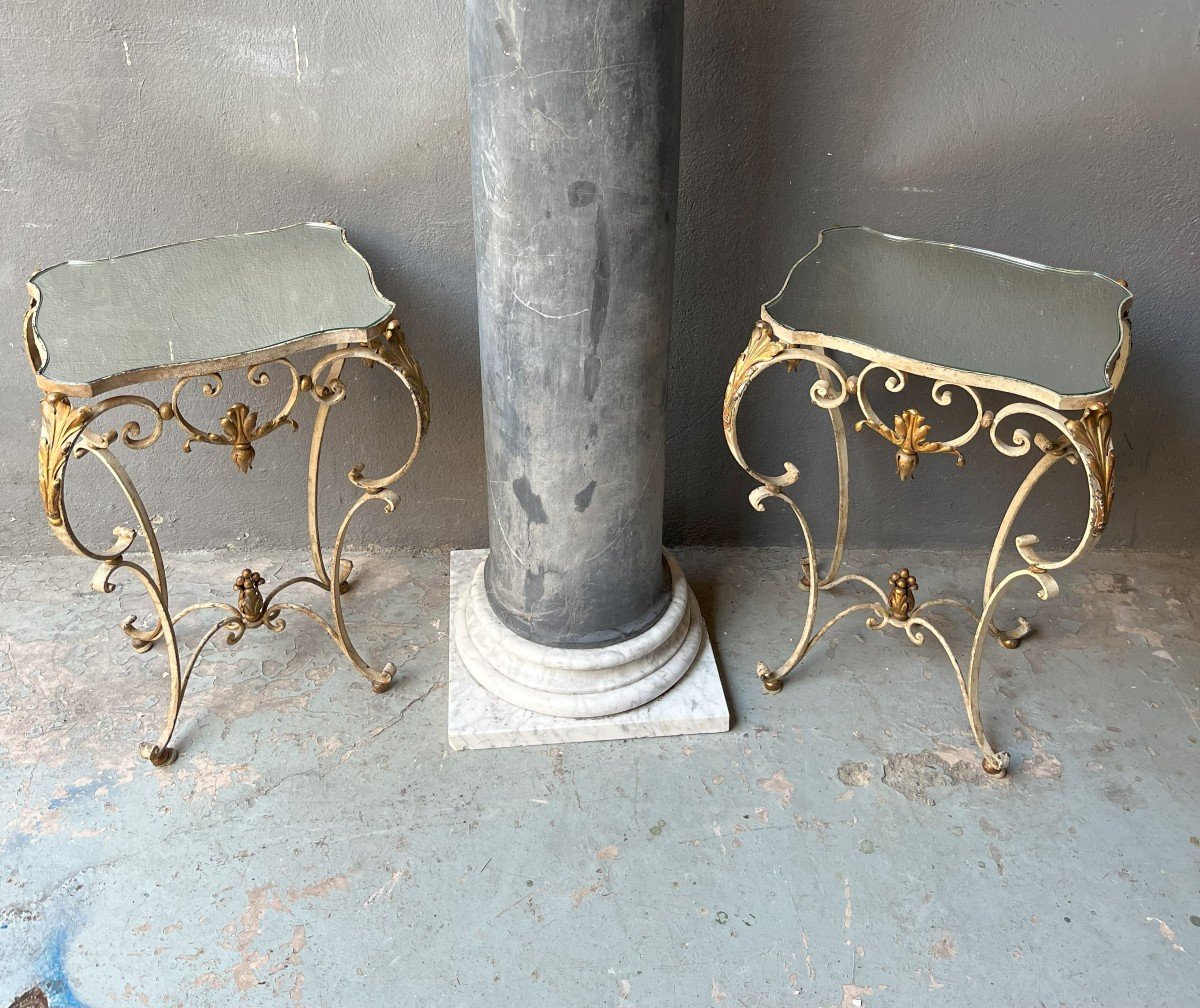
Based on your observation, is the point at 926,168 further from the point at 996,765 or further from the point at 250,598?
the point at 250,598

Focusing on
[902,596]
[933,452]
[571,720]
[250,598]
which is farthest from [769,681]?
[250,598]

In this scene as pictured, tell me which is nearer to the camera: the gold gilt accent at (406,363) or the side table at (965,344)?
the side table at (965,344)

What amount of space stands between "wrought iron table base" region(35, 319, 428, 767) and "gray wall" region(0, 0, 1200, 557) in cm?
42

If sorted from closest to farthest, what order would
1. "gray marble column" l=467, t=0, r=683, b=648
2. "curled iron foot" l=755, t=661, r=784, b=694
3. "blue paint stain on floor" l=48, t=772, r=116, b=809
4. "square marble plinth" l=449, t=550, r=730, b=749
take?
"gray marble column" l=467, t=0, r=683, b=648, "blue paint stain on floor" l=48, t=772, r=116, b=809, "square marble plinth" l=449, t=550, r=730, b=749, "curled iron foot" l=755, t=661, r=784, b=694

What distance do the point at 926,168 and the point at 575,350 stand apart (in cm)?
101

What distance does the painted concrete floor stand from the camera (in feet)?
6.19

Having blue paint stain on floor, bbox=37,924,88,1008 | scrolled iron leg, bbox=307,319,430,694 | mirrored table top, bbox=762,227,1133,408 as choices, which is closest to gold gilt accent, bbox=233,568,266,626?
scrolled iron leg, bbox=307,319,430,694

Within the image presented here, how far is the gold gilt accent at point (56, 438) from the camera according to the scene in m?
1.85

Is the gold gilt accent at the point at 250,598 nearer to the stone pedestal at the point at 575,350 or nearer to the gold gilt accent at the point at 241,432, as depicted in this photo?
the gold gilt accent at the point at 241,432

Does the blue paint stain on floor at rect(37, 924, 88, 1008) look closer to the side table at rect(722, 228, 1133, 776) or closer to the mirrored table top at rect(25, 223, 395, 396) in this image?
the mirrored table top at rect(25, 223, 395, 396)

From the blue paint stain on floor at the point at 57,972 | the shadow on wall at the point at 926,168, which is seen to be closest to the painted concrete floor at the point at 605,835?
the blue paint stain on floor at the point at 57,972

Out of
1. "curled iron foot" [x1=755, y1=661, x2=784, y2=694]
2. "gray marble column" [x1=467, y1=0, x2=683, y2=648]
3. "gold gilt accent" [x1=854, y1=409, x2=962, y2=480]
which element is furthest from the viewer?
"curled iron foot" [x1=755, y1=661, x2=784, y2=694]

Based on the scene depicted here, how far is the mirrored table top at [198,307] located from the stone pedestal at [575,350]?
1.04 feet

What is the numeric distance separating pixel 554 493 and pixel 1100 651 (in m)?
1.45
